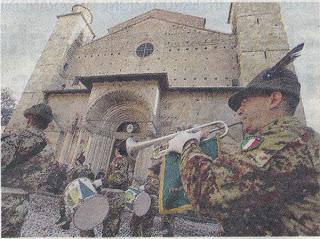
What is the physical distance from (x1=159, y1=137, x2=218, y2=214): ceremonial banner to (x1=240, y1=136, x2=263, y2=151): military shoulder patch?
0.45 metres

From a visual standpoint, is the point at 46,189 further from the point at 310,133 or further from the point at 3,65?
the point at 310,133

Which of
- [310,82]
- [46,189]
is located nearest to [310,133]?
[310,82]

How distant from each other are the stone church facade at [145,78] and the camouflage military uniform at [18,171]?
5310 mm

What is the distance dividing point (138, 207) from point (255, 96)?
254 cm

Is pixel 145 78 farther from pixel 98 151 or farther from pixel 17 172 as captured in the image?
pixel 17 172

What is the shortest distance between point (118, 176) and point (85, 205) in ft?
5.12

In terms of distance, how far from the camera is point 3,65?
14.5ft

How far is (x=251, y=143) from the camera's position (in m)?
1.35

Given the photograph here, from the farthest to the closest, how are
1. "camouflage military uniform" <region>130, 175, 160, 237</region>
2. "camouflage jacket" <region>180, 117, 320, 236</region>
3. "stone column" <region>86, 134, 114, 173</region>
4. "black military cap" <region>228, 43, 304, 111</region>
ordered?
1. "stone column" <region>86, 134, 114, 173</region>
2. "camouflage military uniform" <region>130, 175, 160, 237</region>
3. "black military cap" <region>228, 43, 304, 111</region>
4. "camouflage jacket" <region>180, 117, 320, 236</region>

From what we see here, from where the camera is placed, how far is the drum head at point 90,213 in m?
2.61

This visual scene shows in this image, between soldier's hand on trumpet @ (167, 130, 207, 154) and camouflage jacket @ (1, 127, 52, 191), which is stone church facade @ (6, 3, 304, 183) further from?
soldier's hand on trumpet @ (167, 130, 207, 154)

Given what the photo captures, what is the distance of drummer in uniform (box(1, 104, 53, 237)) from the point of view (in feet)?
7.04

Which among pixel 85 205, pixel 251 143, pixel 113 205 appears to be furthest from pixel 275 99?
pixel 113 205

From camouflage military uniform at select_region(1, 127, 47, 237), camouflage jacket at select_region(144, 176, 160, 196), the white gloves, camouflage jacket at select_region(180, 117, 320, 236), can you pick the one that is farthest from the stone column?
camouflage jacket at select_region(180, 117, 320, 236)
